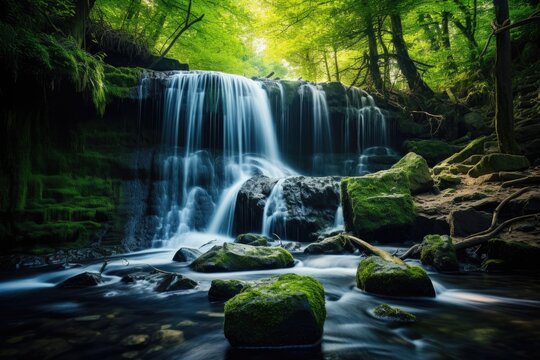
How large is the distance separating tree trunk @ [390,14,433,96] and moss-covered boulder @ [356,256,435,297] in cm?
1332

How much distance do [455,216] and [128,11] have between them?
46.2 ft

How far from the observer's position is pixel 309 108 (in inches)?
551

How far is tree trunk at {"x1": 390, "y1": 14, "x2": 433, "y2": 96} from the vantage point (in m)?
15.2

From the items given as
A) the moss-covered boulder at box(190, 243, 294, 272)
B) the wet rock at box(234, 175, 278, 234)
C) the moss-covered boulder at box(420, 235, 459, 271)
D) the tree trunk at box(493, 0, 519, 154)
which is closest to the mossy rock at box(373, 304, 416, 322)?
the moss-covered boulder at box(420, 235, 459, 271)

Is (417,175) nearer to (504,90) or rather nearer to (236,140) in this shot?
(504,90)

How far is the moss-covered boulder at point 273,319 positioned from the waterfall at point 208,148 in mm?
6958

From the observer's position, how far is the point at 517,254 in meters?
5.15

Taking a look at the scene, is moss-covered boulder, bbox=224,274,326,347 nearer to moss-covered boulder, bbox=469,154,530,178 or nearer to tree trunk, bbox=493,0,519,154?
moss-covered boulder, bbox=469,154,530,178

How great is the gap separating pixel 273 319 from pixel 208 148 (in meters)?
10.0

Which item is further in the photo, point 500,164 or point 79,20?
point 79,20

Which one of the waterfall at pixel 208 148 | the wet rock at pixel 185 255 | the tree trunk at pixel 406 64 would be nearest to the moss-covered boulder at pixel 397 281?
the wet rock at pixel 185 255

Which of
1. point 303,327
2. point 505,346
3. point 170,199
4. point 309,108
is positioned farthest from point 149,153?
point 505,346

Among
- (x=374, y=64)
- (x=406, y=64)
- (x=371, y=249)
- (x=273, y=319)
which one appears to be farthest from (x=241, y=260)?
(x=406, y=64)

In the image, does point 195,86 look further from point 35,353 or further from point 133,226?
point 35,353
